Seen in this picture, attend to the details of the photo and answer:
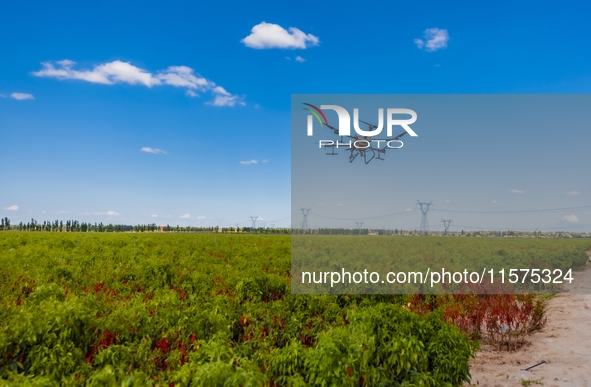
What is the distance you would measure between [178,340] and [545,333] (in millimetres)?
9446

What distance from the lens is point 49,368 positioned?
5.41 meters

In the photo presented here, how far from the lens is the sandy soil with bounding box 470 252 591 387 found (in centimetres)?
761

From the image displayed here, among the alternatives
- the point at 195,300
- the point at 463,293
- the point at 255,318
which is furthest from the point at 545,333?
the point at 195,300

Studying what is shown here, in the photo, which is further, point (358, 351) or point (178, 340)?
point (178, 340)

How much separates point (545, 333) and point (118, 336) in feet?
34.2

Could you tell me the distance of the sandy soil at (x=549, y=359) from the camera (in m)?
7.61

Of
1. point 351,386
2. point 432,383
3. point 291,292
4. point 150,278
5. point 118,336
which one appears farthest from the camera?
point 150,278

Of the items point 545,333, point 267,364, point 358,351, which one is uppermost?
point 358,351

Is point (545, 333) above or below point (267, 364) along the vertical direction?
below

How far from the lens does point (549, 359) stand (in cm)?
871

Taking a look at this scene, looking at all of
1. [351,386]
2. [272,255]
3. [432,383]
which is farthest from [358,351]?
[272,255]

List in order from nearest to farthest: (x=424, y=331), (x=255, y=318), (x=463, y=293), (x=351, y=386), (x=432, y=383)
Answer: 1. (x=351, y=386)
2. (x=432, y=383)
3. (x=424, y=331)
4. (x=255, y=318)
5. (x=463, y=293)

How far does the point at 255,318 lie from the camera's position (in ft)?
28.3

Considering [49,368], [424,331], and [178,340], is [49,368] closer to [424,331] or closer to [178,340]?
[178,340]
